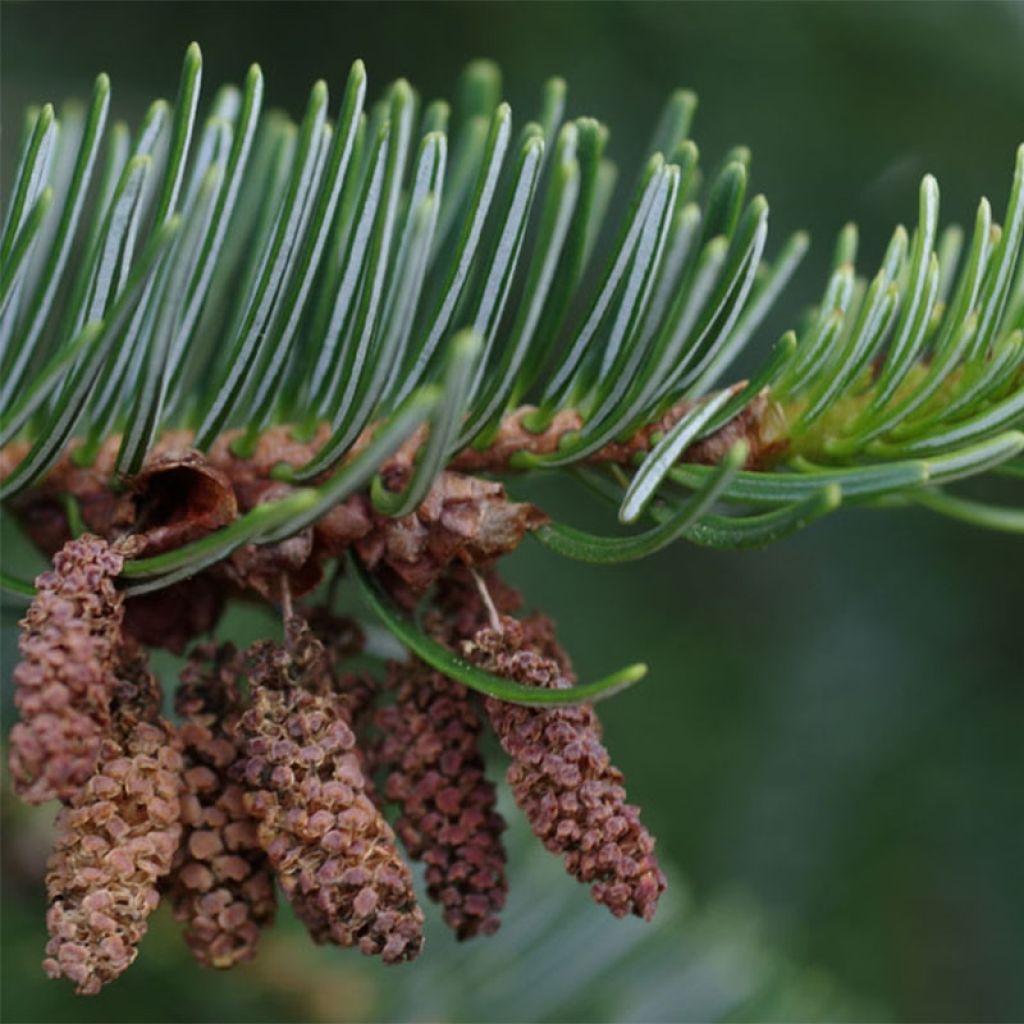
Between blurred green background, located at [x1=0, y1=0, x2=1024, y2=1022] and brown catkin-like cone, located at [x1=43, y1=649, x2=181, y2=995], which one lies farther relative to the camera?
blurred green background, located at [x1=0, y1=0, x2=1024, y2=1022]

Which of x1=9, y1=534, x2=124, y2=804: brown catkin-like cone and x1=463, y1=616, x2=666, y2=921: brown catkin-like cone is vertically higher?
x1=463, y1=616, x2=666, y2=921: brown catkin-like cone

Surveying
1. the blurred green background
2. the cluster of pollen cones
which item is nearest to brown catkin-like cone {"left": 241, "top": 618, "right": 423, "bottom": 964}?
the cluster of pollen cones

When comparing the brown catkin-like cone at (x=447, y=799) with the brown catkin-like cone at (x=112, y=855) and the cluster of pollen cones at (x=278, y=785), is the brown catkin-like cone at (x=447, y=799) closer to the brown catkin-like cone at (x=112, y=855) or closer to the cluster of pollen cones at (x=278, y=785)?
the cluster of pollen cones at (x=278, y=785)

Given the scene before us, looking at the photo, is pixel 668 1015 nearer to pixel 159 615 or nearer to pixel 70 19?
pixel 159 615

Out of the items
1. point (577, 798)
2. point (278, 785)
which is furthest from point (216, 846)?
point (577, 798)

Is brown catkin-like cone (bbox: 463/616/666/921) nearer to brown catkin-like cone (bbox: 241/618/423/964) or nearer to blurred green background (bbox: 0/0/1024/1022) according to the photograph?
brown catkin-like cone (bbox: 241/618/423/964)

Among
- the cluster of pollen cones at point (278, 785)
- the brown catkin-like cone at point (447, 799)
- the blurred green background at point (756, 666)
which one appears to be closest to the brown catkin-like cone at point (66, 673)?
the cluster of pollen cones at point (278, 785)
